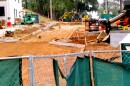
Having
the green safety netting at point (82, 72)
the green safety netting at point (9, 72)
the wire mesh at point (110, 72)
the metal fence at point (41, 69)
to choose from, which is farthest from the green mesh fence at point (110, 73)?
the green safety netting at point (9, 72)

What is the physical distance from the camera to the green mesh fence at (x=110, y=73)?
23.8 ft

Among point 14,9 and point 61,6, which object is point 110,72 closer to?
point 14,9

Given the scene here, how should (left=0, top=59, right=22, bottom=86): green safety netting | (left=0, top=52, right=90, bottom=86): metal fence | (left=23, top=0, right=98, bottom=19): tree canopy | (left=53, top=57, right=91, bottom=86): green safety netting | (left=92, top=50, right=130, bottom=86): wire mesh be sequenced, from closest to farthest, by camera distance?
1. (left=0, top=59, right=22, bottom=86): green safety netting
2. (left=0, top=52, right=90, bottom=86): metal fence
3. (left=92, top=50, right=130, bottom=86): wire mesh
4. (left=53, top=57, right=91, bottom=86): green safety netting
5. (left=23, top=0, right=98, bottom=19): tree canopy

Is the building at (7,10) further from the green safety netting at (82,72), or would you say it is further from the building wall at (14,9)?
the green safety netting at (82,72)

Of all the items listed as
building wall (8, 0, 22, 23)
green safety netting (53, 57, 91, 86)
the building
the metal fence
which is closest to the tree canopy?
building wall (8, 0, 22, 23)

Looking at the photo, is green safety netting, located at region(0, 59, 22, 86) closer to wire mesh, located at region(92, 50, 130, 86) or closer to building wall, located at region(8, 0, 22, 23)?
wire mesh, located at region(92, 50, 130, 86)

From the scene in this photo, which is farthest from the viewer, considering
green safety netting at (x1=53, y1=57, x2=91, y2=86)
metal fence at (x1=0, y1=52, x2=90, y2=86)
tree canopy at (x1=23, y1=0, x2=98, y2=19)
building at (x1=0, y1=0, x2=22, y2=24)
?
tree canopy at (x1=23, y1=0, x2=98, y2=19)

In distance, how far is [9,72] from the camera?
700 centimetres

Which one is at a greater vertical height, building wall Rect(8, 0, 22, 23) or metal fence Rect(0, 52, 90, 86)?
building wall Rect(8, 0, 22, 23)

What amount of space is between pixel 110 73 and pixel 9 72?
215cm

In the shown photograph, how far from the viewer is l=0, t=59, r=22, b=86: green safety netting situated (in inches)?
274

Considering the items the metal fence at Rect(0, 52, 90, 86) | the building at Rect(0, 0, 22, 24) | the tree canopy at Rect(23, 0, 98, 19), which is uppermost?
the tree canopy at Rect(23, 0, 98, 19)

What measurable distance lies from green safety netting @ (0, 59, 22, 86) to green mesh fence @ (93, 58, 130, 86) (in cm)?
165

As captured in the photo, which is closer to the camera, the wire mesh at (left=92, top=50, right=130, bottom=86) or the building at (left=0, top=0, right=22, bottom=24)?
the wire mesh at (left=92, top=50, right=130, bottom=86)
